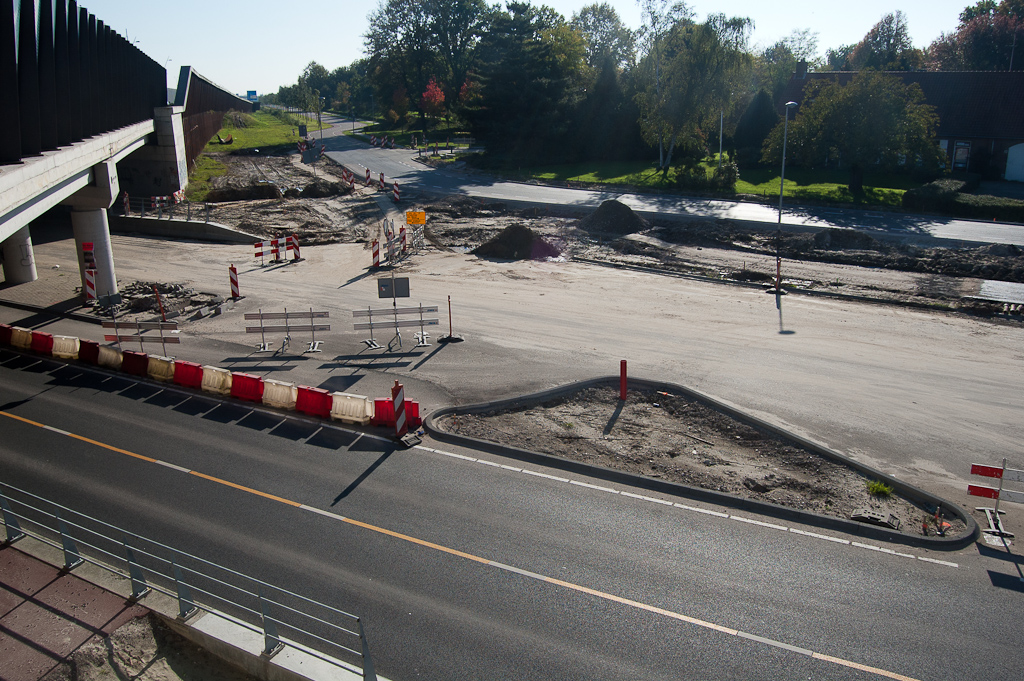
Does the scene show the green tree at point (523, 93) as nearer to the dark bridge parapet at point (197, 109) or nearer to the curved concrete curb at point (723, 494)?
the dark bridge parapet at point (197, 109)

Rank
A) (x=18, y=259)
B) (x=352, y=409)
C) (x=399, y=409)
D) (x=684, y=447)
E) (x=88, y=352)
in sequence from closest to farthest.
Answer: (x=684, y=447) < (x=399, y=409) < (x=352, y=409) < (x=88, y=352) < (x=18, y=259)

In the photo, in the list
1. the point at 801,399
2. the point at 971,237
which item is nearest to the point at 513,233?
the point at 801,399

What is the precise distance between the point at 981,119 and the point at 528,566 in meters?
53.9

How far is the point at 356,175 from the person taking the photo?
168 feet

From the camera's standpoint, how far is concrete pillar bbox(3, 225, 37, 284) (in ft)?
86.2

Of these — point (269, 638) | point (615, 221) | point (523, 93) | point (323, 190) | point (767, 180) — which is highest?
point (523, 93)

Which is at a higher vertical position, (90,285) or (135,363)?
(90,285)

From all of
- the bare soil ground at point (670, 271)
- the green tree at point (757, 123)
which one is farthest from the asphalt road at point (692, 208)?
the green tree at point (757, 123)

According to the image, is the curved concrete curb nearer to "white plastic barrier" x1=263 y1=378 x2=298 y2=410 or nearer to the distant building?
"white plastic barrier" x1=263 y1=378 x2=298 y2=410

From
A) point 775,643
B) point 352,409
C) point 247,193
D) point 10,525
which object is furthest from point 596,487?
point 247,193

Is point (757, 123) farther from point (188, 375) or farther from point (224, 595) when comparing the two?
point (224, 595)

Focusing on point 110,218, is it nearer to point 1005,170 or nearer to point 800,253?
point 800,253

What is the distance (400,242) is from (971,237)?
88.0 feet

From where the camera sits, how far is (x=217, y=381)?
52.0 feet
